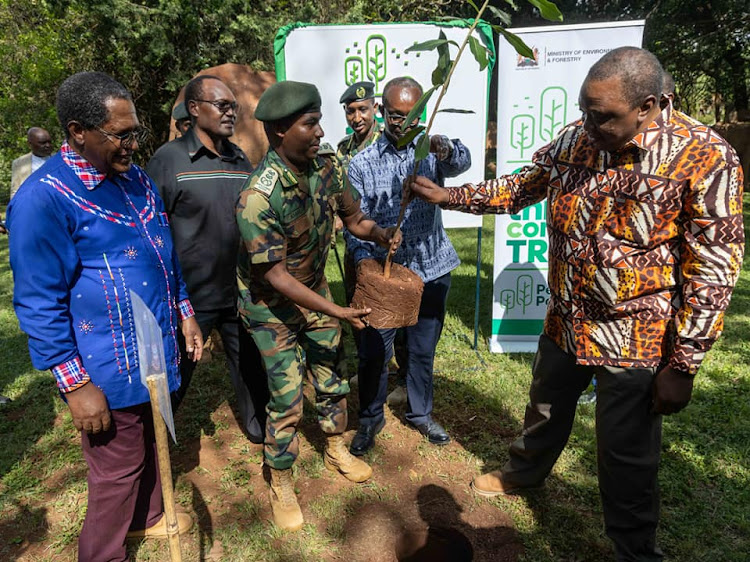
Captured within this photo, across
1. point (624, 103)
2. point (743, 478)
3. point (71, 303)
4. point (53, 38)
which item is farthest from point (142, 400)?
point (53, 38)

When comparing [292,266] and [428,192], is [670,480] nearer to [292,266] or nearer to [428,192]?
[428,192]

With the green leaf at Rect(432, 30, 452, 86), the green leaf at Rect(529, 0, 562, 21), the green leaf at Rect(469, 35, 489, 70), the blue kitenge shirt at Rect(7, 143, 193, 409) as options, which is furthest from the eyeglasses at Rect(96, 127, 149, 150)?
the green leaf at Rect(529, 0, 562, 21)

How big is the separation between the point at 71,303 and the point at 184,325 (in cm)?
64

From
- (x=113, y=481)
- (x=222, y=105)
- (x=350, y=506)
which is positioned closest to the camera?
(x=113, y=481)

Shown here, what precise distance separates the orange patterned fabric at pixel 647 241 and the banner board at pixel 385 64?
2276 mm

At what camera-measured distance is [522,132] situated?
4.16 metres

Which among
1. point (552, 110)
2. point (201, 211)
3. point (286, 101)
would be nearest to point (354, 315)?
point (286, 101)

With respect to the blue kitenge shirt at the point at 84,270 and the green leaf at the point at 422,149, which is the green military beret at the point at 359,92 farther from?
the blue kitenge shirt at the point at 84,270

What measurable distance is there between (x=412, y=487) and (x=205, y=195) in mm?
2015

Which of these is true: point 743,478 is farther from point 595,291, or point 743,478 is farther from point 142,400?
point 142,400

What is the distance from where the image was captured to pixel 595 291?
81.3 inches

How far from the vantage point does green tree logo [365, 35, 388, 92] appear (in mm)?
4328

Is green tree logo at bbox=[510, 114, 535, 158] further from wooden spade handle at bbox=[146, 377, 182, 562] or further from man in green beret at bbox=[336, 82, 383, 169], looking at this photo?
wooden spade handle at bbox=[146, 377, 182, 562]

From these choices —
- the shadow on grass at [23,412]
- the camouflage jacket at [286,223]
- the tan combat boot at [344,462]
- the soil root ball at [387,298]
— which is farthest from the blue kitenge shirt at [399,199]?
the shadow on grass at [23,412]
